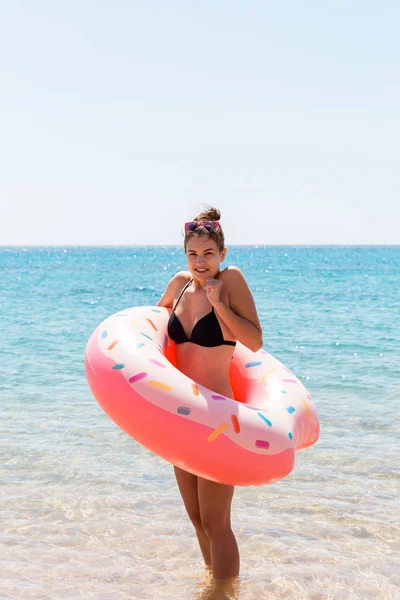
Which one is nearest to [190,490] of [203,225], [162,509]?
[203,225]

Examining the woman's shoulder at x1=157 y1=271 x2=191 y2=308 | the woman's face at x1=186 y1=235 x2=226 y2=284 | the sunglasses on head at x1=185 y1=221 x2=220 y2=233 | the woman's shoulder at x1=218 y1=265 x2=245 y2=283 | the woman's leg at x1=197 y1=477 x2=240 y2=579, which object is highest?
the sunglasses on head at x1=185 y1=221 x2=220 y2=233

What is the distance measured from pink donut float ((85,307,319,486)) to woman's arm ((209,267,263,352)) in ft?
0.88

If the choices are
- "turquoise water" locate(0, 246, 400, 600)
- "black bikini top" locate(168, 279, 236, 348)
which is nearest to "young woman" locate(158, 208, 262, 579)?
"black bikini top" locate(168, 279, 236, 348)

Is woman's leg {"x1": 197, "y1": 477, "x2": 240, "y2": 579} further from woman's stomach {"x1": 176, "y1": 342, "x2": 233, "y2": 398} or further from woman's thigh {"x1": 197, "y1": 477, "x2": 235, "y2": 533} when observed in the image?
woman's stomach {"x1": 176, "y1": 342, "x2": 233, "y2": 398}

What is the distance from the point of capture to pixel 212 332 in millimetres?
3027

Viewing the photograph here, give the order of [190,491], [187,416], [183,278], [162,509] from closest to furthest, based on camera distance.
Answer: [187,416]
[190,491]
[183,278]
[162,509]

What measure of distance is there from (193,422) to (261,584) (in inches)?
50.1

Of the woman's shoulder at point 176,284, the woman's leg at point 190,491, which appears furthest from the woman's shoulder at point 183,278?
the woman's leg at point 190,491

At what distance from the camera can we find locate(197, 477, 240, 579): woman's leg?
299cm

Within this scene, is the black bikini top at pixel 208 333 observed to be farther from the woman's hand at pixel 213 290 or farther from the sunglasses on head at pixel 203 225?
the sunglasses on head at pixel 203 225

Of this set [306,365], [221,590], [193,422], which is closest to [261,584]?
[221,590]

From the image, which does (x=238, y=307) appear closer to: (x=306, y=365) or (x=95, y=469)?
(x=95, y=469)

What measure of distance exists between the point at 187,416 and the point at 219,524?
59 centimetres

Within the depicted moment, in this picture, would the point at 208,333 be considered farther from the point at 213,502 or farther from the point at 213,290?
the point at 213,502
